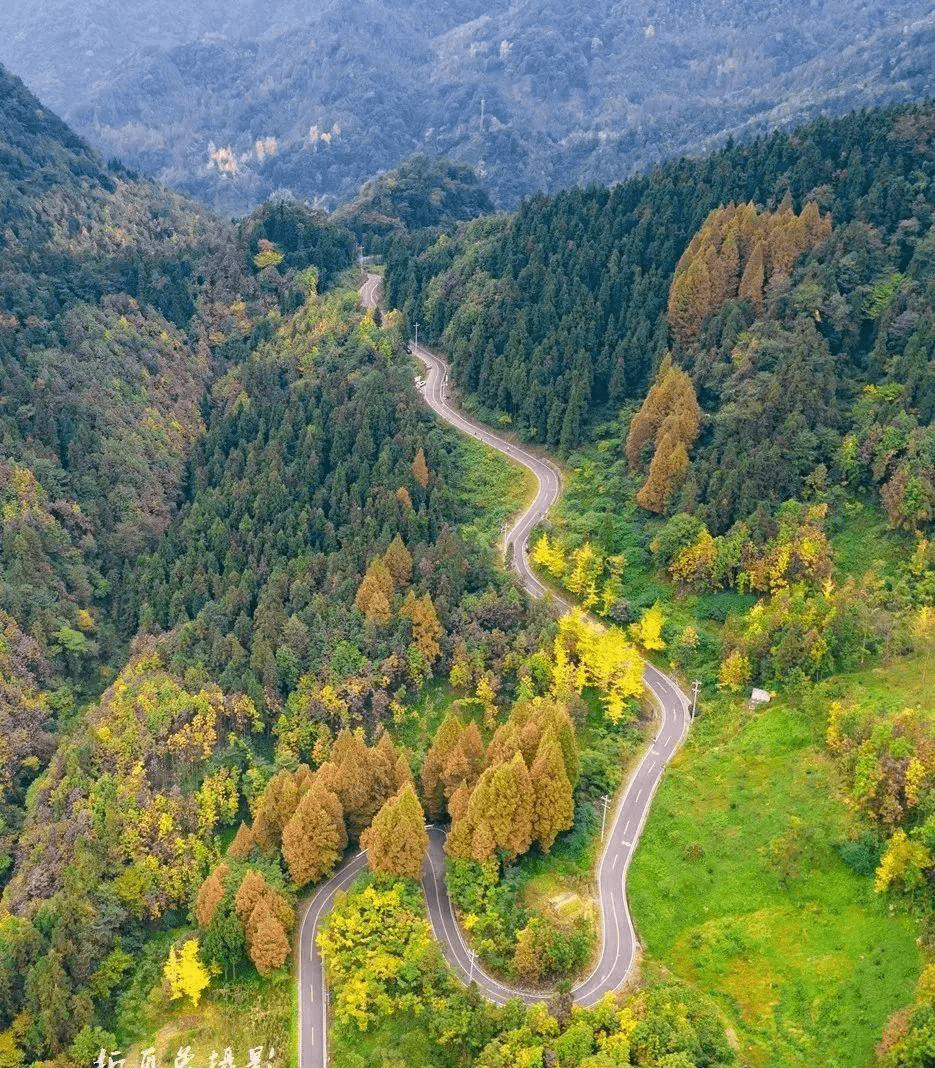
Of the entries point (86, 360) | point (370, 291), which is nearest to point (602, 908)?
point (86, 360)

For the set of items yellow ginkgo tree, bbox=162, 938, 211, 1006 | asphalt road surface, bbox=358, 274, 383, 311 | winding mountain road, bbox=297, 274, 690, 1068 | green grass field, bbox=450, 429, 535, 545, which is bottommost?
yellow ginkgo tree, bbox=162, 938, 211, 1006

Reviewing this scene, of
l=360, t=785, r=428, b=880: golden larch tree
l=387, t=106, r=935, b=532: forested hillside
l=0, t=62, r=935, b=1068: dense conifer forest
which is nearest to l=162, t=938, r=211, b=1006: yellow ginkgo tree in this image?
l=0, t=62, r=935, b=1068: dense conifer forest

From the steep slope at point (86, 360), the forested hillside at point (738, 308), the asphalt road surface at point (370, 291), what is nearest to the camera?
the forested hillside at point (738, 308)

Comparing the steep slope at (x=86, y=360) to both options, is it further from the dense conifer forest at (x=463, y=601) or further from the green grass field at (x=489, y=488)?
the green grass field at (x=489, y=488)

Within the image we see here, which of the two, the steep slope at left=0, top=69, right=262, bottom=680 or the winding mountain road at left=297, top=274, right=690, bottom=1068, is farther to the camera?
the steep slope at left=0, top=69, right=262, bottom=680

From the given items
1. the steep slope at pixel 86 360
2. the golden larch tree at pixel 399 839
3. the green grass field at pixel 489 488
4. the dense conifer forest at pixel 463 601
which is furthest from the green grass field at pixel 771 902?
the steep slope at pixel 86 360

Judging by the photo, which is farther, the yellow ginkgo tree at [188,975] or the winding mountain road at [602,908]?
the yellow ginkgo tree at [188,975]

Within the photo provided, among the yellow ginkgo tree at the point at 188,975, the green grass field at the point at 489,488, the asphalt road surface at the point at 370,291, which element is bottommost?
the yellow ginkgo tree at the point at 188,975

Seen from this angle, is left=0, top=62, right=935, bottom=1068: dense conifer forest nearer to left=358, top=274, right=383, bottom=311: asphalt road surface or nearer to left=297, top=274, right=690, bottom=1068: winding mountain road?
left=297, top=274, right=690, bottom=1068: winding mountain road
